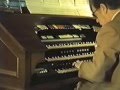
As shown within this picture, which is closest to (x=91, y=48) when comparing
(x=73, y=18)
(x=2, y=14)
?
(x=73, y=18)

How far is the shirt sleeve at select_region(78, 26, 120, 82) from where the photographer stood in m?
2.11

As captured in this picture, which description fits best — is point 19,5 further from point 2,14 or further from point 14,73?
point 14,73

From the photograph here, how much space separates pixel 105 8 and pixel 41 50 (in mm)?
590

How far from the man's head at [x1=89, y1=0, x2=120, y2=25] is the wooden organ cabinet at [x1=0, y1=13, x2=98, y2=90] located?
0.53m

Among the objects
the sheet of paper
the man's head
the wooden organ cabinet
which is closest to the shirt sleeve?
the man's head

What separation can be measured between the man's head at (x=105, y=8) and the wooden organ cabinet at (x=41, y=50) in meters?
0.53

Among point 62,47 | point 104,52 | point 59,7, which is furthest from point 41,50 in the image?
point 59,7

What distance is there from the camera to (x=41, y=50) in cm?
251

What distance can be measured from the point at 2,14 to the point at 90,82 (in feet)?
2.73

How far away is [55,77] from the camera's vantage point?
2779 mm

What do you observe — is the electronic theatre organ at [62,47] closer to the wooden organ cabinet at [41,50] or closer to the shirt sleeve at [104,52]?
the wooden organ cabinet at [41,50]

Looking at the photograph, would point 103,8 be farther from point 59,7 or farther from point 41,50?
point 59,7

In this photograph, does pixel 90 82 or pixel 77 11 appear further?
pixel 77 11

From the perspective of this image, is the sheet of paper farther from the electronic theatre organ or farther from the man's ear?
the man's ear
